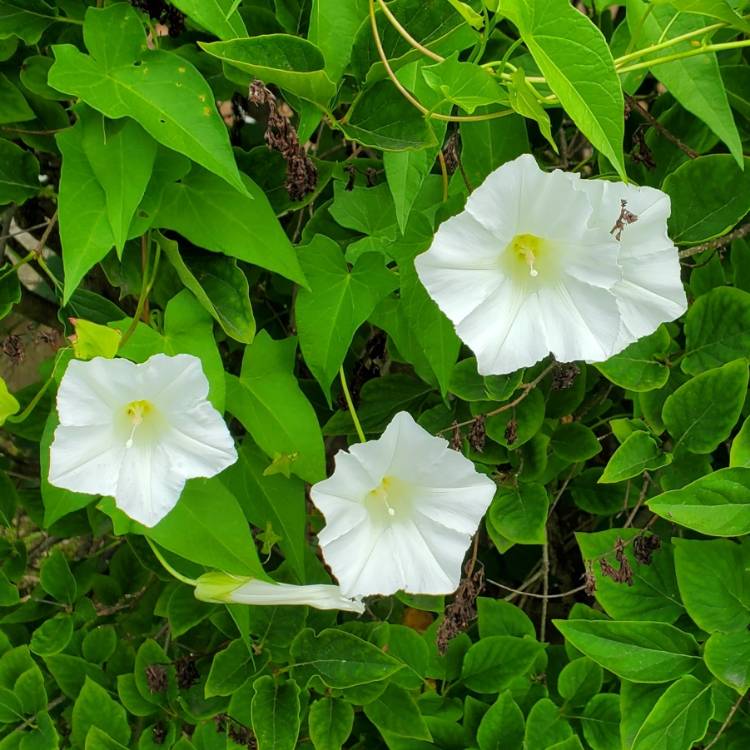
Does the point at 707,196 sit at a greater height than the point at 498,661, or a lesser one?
greater

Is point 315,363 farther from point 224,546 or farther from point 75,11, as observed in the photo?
point 75,11

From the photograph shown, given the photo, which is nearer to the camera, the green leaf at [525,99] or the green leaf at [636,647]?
→ the green leaf at [525,99]

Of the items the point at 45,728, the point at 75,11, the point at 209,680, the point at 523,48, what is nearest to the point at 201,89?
the point at 75,11

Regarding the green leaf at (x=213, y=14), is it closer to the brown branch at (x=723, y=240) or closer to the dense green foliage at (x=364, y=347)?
the dense green foliage at (x=364, y=347)

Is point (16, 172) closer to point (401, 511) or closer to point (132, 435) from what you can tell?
point (132, 435)

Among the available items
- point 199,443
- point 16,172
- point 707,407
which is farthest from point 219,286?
point 707,407

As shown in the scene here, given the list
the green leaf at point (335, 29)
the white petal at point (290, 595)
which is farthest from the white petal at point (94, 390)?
the green leaf at point (335, 29)
